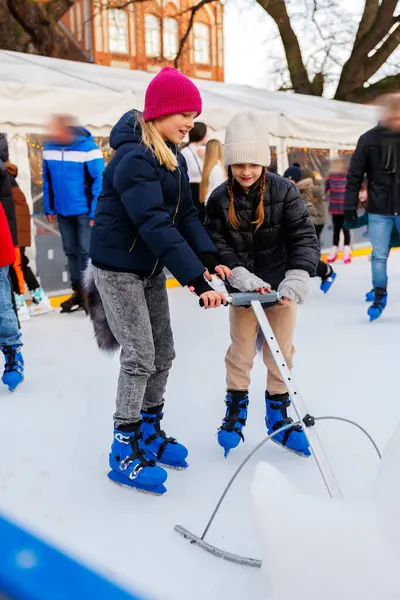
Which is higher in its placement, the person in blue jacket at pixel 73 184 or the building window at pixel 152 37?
the building window at pixel 152 37

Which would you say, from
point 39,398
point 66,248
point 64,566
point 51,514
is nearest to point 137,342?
point 51,514

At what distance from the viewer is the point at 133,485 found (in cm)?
233

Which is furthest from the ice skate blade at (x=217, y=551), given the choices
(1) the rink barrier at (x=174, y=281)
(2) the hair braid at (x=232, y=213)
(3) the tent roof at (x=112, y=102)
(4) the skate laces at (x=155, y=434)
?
(3) the tent roof at (x=112, y=102)

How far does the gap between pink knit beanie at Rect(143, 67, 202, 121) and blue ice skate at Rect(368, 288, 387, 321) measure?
327cm

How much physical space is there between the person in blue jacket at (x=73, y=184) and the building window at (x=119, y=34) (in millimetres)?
21548

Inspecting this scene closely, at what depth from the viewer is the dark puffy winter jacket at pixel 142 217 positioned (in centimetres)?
211

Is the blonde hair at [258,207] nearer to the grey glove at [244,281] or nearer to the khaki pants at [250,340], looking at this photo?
the grey glove at [244,281]

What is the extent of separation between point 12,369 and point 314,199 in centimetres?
593

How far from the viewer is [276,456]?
2617mm

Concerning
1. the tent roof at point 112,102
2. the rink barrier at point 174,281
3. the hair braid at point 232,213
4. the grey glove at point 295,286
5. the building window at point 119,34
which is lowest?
the rink barrier at point 174,281

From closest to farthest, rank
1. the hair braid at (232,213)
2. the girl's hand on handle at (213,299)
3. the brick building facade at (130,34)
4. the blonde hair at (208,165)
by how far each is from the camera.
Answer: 1. the girl's hand on handle at (213,299)
2. the hair braid at (232,213)
3. the blonde hair at (208,165)
4. the brick building facade at (130,34)

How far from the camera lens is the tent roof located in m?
6.09

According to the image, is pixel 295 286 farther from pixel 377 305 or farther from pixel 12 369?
pixel 377 305

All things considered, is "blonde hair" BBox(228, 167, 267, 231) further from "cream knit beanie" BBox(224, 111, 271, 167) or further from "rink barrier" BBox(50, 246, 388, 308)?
"rink barrier" BBox(50, 246, 388, 308)
